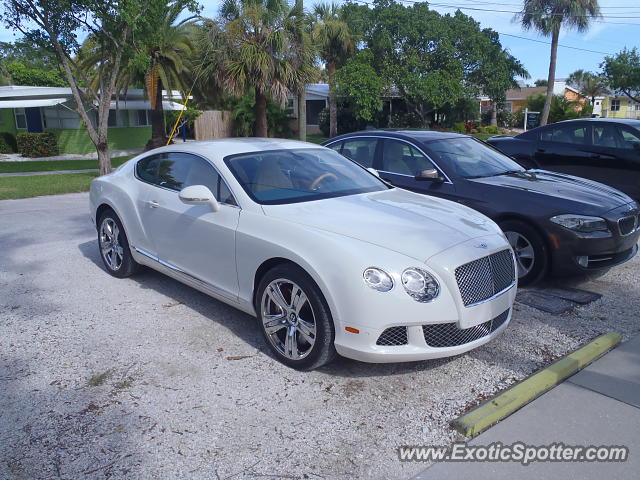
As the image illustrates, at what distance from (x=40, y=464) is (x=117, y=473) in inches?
17.0

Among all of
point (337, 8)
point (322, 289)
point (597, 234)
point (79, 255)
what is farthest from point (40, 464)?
point (337, 8)

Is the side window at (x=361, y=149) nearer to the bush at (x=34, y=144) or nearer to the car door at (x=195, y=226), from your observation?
the car door at (x=195, y=226)

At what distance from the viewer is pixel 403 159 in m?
6.85

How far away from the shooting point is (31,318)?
16.5ft

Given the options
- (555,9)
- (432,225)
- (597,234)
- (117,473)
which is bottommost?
(117,473)

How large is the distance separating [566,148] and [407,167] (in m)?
4.27

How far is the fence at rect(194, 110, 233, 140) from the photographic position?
97.9 feet

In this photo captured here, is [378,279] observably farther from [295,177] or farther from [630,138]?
[630,138]

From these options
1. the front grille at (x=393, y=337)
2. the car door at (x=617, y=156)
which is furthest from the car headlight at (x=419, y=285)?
the car door at (x=617, y=156)

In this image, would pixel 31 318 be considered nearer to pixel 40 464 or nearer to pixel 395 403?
pixel 40 464

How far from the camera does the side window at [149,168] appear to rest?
5.65 metres

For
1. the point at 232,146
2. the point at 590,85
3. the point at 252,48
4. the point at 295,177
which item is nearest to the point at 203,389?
the point at 295,177

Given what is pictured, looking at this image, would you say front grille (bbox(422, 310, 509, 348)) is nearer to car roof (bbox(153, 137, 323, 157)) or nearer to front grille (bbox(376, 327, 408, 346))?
front grille (bbox(376, 327, 408, 346))

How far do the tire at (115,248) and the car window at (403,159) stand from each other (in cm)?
314
